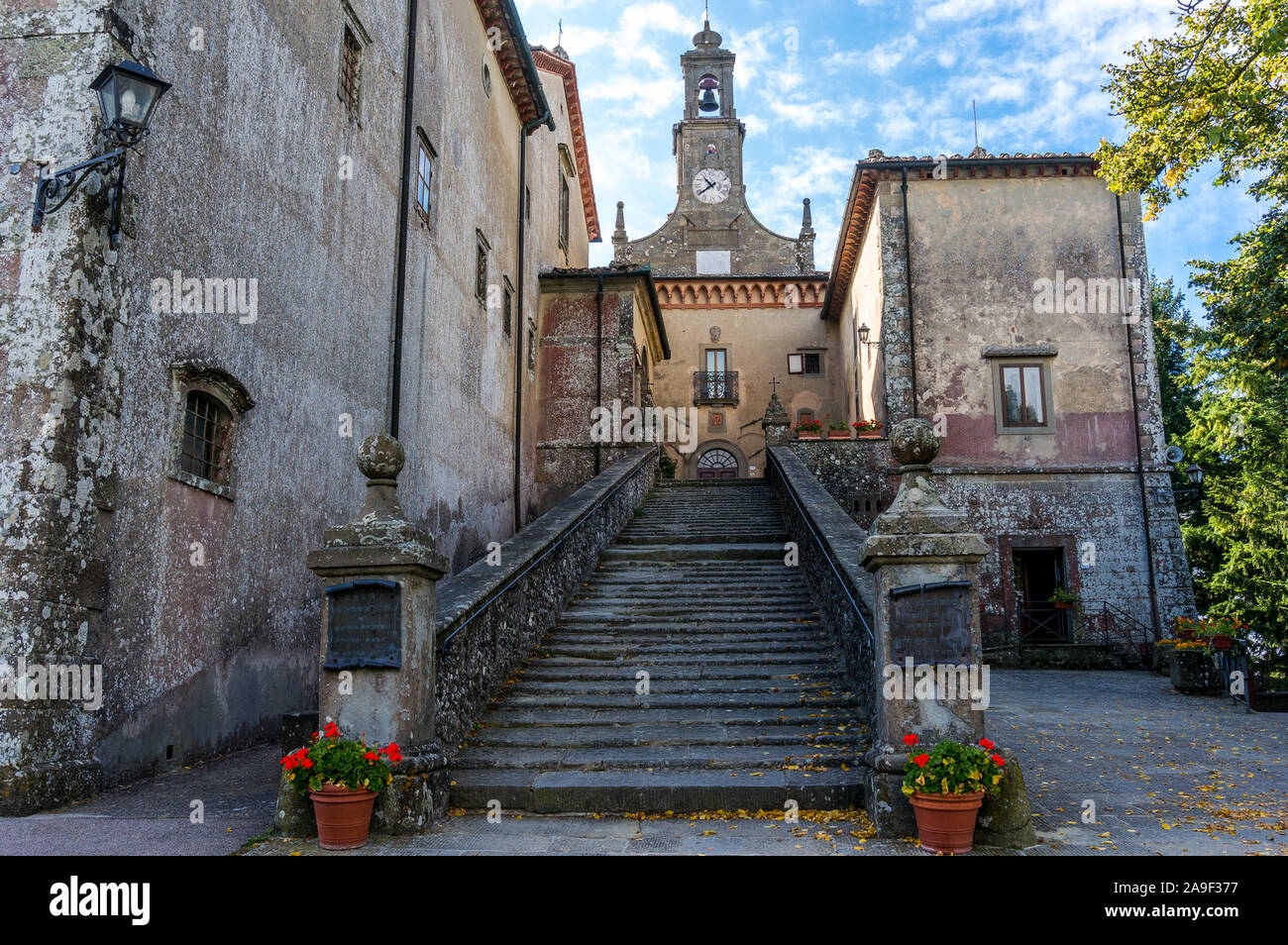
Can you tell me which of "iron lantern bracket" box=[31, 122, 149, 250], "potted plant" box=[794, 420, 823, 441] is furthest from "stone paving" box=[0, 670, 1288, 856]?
"potted plant" box=[794, 420, 823, 441]

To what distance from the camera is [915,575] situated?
6.15 metres

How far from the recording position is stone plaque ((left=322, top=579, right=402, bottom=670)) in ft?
20.0

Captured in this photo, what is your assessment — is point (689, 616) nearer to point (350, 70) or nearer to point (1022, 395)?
point (350, 70)

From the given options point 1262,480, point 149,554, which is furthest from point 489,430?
Answer: point 1262,480

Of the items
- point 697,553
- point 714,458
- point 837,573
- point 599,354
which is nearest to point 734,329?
point 714,458

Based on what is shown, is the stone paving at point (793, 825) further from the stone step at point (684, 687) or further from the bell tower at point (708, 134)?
the bell tower at point (708, 134)

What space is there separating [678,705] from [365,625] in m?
3.12

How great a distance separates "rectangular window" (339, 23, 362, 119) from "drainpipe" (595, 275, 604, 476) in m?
10.2

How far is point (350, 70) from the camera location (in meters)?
12.1

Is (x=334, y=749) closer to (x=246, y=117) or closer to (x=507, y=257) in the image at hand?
(x=246, y=117)

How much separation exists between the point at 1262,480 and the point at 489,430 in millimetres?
19241

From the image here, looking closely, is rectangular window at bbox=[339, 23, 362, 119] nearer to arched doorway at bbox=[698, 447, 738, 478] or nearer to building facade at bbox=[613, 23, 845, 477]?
building facade at bbox=[613, 23, 845, 477]

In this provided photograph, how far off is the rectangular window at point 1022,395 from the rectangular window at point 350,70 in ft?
45.4

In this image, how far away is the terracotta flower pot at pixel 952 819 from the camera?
5.38 meters
